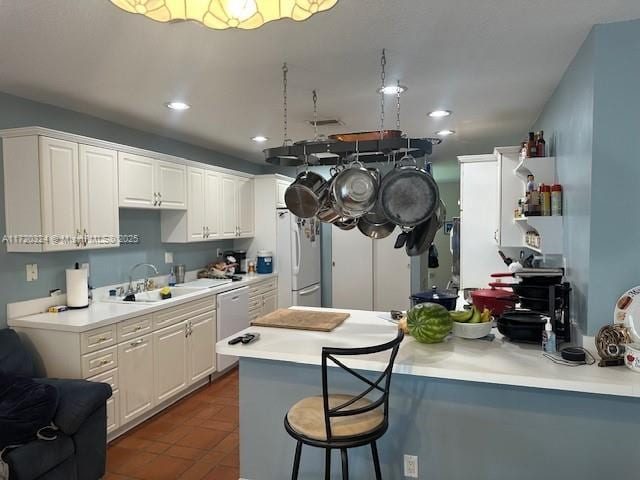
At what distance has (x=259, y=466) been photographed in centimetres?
245

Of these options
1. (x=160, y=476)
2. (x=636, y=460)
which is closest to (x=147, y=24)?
(x=160, y=476)

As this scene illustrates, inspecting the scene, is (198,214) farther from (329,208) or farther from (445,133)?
(445,133)

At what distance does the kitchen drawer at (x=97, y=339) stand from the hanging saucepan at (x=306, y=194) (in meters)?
1.53

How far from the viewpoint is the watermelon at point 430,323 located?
2.30 meters

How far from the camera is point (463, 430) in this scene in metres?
2.11

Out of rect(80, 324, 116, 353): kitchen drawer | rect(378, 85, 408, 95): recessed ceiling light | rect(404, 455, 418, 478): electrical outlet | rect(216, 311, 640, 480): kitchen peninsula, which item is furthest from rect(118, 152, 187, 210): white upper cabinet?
rect(404, 455, 418, 478): electrical outlet

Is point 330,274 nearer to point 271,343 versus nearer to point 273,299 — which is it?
point 273,299

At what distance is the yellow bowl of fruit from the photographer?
2.34m

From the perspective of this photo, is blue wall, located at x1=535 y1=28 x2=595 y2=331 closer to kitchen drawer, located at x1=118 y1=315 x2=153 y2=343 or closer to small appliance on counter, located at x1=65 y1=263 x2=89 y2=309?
kitchen drawer, located at x1=118 y1=315 x2=153 y2=343

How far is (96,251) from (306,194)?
2097 mm

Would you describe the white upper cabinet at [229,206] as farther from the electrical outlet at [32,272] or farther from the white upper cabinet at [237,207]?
the electrical outlet at [32,272]

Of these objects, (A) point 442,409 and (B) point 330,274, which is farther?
(B) point 330,274

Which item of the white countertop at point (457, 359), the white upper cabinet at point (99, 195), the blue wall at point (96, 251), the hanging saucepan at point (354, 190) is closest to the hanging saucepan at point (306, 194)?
the hanging saucepan at point (354, 190)

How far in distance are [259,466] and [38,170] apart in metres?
2.31
